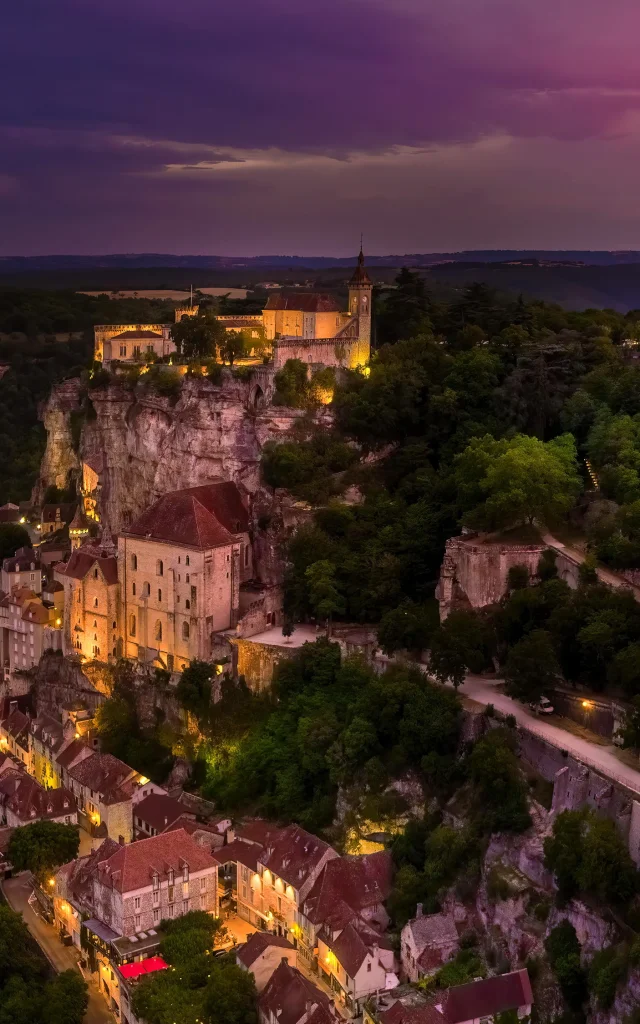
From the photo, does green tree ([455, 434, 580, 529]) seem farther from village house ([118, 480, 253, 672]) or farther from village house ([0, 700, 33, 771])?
village house ([0, 700, 33, 771])

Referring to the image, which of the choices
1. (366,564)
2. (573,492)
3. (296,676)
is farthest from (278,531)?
A: (573,492)

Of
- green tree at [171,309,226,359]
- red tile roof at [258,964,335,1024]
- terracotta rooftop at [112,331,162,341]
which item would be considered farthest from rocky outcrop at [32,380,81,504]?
red tile roof at [258,964,335,1024]

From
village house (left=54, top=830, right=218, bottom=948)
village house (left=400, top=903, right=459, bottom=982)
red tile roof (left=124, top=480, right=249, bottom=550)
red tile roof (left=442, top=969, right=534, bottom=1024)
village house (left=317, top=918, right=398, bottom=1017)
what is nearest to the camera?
red tile roof (left=442, top=969, right=534, bottom=1024)

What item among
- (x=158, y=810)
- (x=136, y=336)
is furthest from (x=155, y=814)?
(x=136, y=336)

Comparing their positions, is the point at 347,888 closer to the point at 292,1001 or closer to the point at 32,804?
the point at 292,1001

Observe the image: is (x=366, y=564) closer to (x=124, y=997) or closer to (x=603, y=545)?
(x=603, y=545)

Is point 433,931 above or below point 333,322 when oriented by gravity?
below
